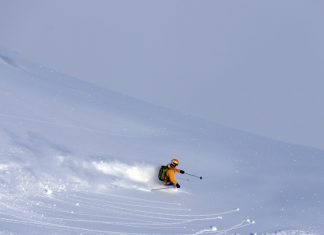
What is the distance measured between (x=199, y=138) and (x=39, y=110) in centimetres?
616

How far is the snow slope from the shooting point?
11.8 m

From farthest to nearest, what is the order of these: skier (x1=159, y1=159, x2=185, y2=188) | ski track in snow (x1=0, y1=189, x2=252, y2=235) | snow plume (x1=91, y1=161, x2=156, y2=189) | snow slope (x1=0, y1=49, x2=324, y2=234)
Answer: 1. skier (x1=159, y1=159, x2=185, y2=188)
2. snow plume (x1=91, y1=161, x2=156, y2=189)
3. snow slope (x1=0, y1=49, x2=324, y2=234)
4. ski track in snow (x1=0, y1=189, x2=252, y2=235)

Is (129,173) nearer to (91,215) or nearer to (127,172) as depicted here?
(127,172)

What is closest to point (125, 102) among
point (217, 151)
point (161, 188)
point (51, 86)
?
point (51, 86)

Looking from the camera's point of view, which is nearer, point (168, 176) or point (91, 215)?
point (91, 215)

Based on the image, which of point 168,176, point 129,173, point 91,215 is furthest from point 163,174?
point 91,215

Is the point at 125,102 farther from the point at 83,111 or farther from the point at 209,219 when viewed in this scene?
the point at 209,219

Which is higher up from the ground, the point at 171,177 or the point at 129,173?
the point at 129,173

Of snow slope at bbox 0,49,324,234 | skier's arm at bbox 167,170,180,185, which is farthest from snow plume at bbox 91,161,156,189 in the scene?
skier's arm at bbox 167,170,180,185

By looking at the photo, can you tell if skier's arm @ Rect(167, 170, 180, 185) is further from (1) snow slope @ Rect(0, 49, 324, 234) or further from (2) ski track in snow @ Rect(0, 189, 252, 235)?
(2) ski track in snow @ Rect(0, 189, 252, 235)

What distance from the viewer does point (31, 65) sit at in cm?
3008

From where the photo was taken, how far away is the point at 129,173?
15484 mm

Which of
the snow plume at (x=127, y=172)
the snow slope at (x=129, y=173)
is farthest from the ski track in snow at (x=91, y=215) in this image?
the snow plume at (x=127, y=172)

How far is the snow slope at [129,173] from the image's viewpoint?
38.6 ft
